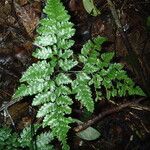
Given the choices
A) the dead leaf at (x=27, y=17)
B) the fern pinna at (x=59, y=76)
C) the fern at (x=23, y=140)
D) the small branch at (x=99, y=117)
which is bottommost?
the small branch at (x=99, y=117)

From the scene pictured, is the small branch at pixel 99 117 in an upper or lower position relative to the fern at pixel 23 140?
lower

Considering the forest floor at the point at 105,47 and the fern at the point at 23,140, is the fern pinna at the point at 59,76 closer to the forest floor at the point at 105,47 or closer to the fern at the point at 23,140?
the fern at the point at 23,140

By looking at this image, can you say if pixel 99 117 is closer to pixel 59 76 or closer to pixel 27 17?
pixel 59 76

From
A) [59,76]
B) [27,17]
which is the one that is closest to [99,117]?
[59,76]

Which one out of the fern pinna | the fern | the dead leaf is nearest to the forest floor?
the dead leaf

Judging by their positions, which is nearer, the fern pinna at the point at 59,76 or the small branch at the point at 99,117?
the fern pinna at the point at 59,76

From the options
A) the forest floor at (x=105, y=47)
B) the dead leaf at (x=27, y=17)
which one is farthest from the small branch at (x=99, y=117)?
the dead leaf at (x=27, y=17)

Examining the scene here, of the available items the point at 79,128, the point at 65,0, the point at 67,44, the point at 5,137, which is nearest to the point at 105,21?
the point at 65,0

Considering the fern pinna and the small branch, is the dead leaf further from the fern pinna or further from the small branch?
the small branch
